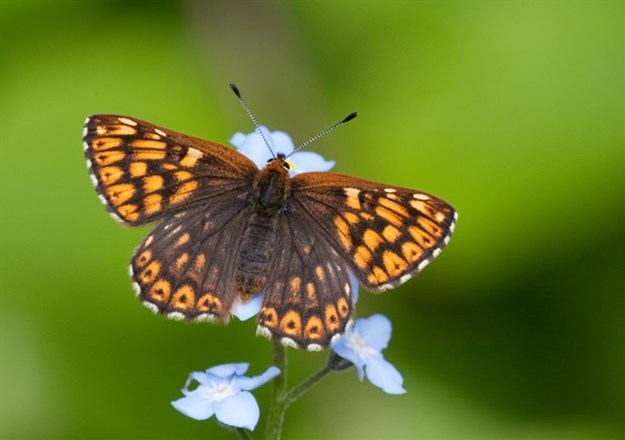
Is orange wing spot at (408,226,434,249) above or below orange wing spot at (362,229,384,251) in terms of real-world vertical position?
below

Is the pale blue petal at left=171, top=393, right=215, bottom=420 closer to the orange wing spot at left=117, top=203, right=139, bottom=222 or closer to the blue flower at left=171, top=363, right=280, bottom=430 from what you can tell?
the blue flower at left=171, top=363, right=280, bottom=430

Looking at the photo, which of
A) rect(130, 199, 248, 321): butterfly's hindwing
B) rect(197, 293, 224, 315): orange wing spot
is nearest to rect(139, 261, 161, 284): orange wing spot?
rect(130, 199, 248, 321): butterfly's hindwing

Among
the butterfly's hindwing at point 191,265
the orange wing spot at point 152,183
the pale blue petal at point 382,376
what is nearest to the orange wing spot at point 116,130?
the orange wing spot at point 152,183

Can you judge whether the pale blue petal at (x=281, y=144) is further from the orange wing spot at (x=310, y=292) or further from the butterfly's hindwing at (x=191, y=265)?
the orange wing spot at (x=310, y=292)

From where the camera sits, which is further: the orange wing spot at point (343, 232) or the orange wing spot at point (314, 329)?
the orange wing spot at point (343, 232)

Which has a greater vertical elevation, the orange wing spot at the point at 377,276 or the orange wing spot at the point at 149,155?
the orange wing spot at the point at 149,155

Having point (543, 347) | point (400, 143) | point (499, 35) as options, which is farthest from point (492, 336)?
point (499, 35)
